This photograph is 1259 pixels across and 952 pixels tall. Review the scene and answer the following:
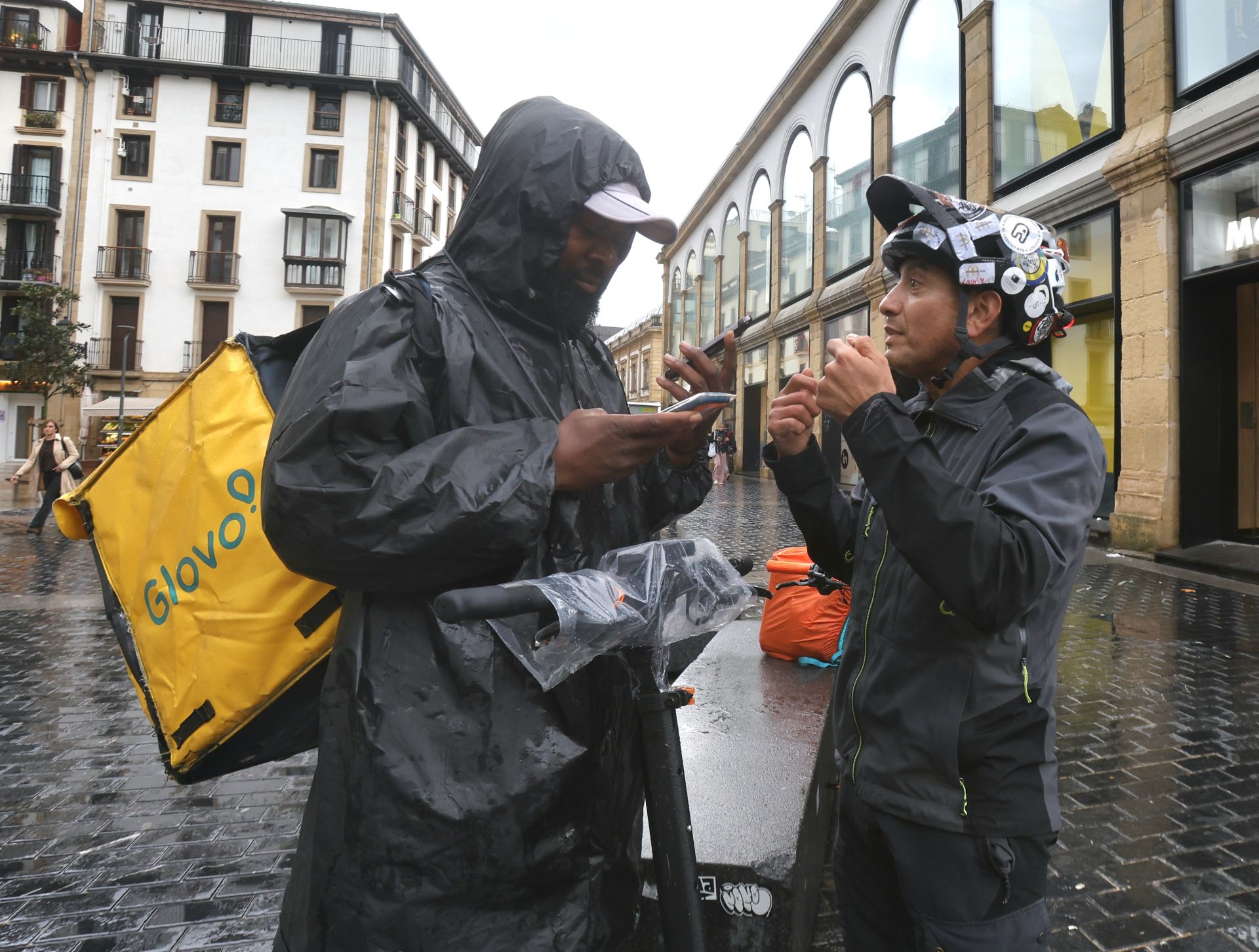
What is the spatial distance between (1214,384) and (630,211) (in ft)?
34.1

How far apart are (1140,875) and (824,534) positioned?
6.16 feet

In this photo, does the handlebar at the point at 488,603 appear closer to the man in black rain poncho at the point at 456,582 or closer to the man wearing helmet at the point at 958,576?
the man in black rain poncho at the point at 456,582

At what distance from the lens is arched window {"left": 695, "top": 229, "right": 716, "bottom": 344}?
3170cm

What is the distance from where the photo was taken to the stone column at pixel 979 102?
12680mm

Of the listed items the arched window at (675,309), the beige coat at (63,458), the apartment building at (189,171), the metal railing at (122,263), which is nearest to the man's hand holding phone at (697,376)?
the beige coat at (63,458)

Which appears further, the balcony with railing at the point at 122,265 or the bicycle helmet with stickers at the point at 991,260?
the balcony with railing at the point at 122,265

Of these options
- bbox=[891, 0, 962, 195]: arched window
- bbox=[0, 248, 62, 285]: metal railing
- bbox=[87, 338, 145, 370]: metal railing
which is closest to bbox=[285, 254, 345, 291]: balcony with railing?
bbox=[87, 338, 145, 370]: metal railing

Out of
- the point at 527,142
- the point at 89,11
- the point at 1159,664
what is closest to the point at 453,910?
the point at 527,142

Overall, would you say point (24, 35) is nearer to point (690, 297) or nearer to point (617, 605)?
point (690, 297)

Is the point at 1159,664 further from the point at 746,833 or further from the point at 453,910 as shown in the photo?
the point at 453,910

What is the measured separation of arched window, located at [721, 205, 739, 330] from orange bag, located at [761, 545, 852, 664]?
24393 mm

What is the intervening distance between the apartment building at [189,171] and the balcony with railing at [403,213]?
17cm

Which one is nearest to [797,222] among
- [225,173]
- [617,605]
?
[617,605]

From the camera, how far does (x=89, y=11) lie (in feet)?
107
